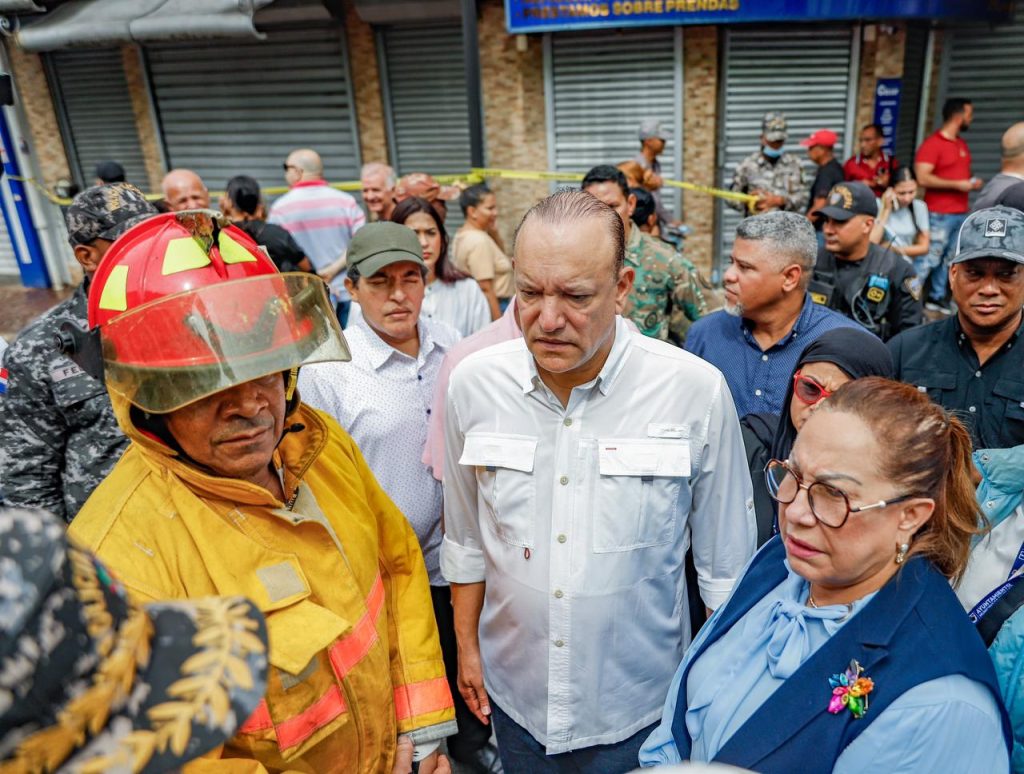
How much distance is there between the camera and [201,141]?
10.5 meters

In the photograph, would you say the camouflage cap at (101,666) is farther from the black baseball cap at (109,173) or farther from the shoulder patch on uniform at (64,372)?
the black baseball cap at (109,173)

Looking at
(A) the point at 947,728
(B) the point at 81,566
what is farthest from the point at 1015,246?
(B) the point at 81,566

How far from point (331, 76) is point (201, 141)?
7.58 feet

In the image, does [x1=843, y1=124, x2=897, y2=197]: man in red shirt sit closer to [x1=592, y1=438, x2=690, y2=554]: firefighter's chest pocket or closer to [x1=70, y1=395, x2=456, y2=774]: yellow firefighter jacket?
[x1=592, y1=438, x2=690, y2=554]: firefighter's chest pocket

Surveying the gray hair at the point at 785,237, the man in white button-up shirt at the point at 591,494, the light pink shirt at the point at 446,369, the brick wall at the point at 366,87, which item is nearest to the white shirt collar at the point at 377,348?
the light pink shirt at the point at 446,369

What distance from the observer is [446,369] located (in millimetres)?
2902

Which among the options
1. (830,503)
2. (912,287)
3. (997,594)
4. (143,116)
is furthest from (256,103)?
(997,594)

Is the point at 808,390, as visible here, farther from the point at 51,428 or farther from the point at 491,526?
the point at 51,428

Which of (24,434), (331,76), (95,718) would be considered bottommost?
(24,434)

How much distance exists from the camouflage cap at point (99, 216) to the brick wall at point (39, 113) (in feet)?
32.7

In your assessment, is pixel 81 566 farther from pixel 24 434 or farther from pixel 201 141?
pixel 201 141

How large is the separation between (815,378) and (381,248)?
5.82ft

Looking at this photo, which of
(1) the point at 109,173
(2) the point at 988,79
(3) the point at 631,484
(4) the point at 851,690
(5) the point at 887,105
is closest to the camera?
(4) the point at 851,690

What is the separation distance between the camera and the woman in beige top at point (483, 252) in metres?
5.52
